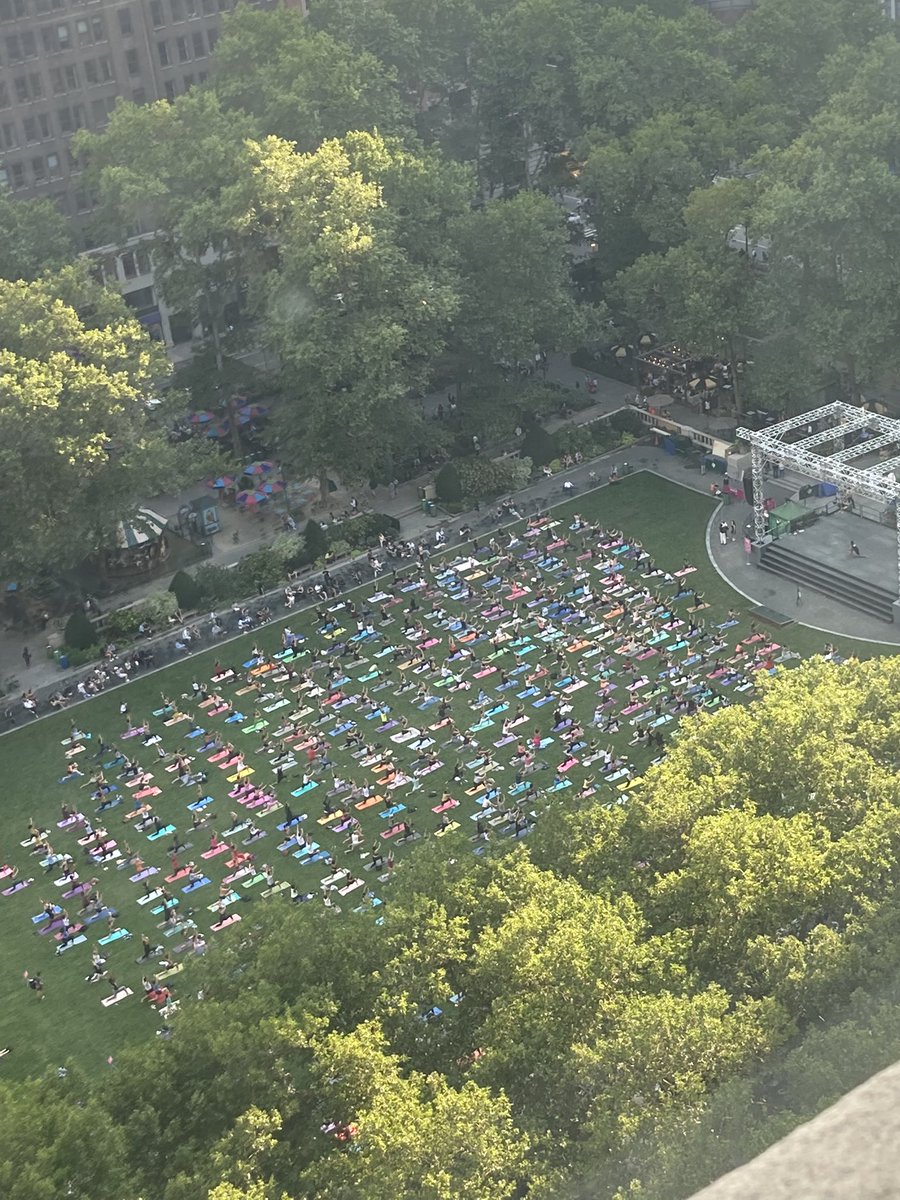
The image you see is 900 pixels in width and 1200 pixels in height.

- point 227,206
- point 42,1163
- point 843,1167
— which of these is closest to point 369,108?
point 227,206

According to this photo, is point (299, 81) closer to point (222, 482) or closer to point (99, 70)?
point (99, 70)

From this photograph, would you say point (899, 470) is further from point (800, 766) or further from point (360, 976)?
point (360, 976)

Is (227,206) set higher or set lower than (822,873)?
higher

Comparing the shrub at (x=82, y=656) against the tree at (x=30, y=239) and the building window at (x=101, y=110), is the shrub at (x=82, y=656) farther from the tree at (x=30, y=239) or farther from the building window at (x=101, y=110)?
the building window at (x=101, y=110)

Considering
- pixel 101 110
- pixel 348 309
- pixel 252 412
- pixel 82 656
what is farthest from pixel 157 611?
pixel 101 110

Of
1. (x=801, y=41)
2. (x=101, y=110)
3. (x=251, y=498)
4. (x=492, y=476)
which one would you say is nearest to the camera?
(x=492, y=476)
